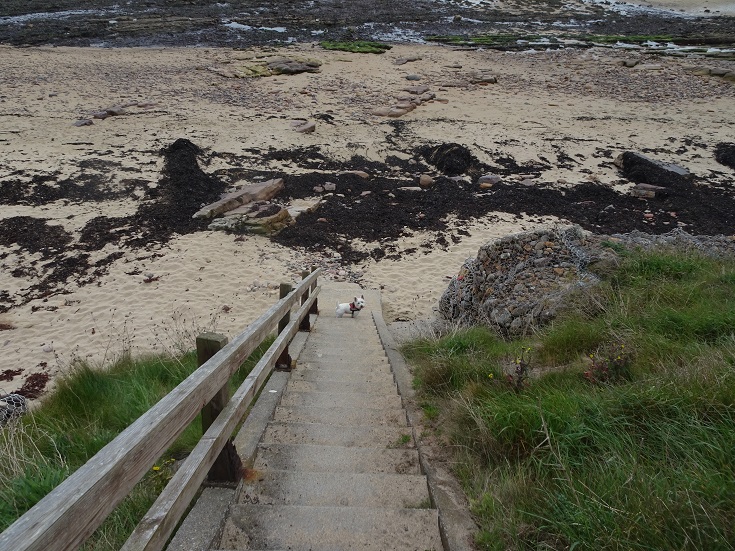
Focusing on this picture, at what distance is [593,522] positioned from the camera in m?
2.06

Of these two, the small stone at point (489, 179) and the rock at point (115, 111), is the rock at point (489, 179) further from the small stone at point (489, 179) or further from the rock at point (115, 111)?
the rock at point (115, 111)

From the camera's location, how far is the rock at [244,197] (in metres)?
10.8

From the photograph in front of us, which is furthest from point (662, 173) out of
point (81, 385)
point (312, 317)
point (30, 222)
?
point (30, 222)

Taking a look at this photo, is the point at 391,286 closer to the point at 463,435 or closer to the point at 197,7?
the point at 463,435

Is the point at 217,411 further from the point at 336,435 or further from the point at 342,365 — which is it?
the point at 342,365

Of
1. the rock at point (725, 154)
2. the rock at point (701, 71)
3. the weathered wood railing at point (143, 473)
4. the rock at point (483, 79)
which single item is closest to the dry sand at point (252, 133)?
the rock at point (725, 154)

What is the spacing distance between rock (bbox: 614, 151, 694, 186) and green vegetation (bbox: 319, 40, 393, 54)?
1608cm

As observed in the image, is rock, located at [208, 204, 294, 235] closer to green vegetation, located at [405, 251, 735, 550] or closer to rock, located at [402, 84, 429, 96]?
green vegetation, located at [405, 251, 735, 550]

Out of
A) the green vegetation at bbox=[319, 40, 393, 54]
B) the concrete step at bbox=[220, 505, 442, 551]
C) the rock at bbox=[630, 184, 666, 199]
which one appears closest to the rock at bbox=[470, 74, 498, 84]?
the green vegetation at bbox=[319, 40, 393, 54]

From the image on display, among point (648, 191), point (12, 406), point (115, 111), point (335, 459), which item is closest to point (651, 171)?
point (648, 191)

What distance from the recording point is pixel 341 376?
4.96 metres

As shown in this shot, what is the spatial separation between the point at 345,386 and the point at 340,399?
1.10ft

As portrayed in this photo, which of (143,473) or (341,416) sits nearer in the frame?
(143,473)

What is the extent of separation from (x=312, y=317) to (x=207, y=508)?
491 centimetres
